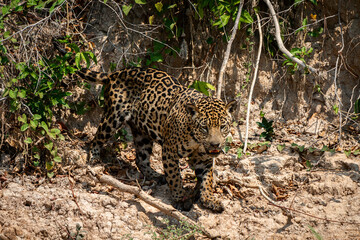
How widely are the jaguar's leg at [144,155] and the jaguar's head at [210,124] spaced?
155 cm

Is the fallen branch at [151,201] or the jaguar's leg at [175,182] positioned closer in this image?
the fallen branch at [151,201]

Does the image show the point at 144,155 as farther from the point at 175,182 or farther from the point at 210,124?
the point at 210,124

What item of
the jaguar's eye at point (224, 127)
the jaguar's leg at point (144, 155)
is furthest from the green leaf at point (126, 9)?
the jaguar's eye at point (224, 127)

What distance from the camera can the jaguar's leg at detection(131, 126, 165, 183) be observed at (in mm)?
8375

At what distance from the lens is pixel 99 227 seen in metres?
7.17

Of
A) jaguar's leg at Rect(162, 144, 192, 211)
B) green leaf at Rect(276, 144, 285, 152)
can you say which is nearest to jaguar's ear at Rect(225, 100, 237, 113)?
jaguar's leg at Rect(162, 144, 192, 211)

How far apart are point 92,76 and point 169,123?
1757 millimetres

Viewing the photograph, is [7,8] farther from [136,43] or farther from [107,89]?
[136,43]

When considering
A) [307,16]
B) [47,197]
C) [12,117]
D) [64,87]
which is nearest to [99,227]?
[47,197]

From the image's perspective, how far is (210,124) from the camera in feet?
22.9

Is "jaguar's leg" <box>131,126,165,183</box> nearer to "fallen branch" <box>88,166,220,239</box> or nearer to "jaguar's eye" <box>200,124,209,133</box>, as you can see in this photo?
"fallen branch" <box>88,166,220,239</box>

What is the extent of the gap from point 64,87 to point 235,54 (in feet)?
11.2

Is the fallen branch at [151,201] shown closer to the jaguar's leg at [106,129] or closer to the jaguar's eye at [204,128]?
the jaguar's leg at [106,129]

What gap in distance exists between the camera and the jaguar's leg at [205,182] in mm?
7453
